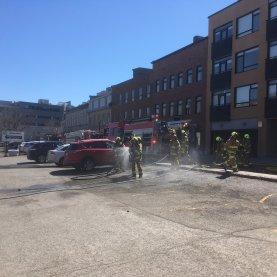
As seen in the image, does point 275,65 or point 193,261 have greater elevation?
point 275,65

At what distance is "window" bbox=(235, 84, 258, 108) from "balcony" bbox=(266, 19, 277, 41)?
12.5 feet

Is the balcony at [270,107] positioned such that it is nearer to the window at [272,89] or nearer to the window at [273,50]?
the window at [272,89]

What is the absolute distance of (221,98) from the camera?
39.1 meters

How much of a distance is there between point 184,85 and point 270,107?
49.8ft

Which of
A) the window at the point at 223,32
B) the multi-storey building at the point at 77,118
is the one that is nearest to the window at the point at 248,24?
the window at the point at 223,32

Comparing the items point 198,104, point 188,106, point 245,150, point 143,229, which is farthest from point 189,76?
point 143,229

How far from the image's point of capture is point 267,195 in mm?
12328

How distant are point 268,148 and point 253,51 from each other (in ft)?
25.9

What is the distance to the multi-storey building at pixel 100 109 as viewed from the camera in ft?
230

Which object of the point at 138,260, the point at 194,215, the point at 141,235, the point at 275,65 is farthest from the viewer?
the point at 275,65

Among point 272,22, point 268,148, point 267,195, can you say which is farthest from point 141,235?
point 272,22

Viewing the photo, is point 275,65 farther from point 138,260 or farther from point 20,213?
point 138,260

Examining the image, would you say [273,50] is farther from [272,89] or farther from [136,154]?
[136,154]

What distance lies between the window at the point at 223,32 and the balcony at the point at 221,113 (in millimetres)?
6107
